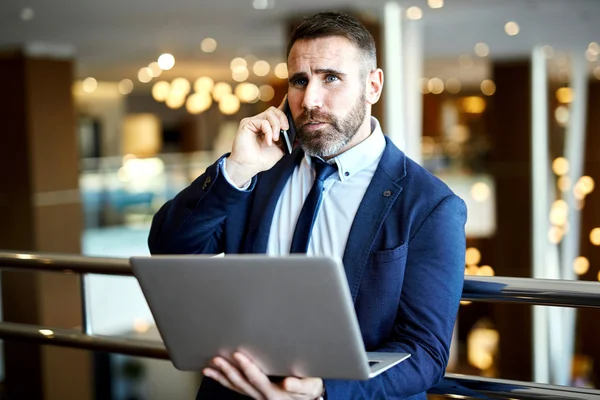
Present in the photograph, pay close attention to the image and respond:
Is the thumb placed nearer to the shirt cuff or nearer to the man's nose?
the shirt cuff

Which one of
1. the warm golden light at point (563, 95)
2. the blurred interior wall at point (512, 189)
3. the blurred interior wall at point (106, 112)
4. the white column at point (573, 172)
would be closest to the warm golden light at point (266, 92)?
the blurred interior wall at point (106, 112)

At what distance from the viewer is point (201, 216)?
5.72ft

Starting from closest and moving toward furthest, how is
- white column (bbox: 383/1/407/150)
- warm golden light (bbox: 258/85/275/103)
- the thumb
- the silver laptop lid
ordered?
the silver laptop lid < the thumb < white column (bbox: 383/1/407/150) < warm golden light (bbox: 258/85/275/103)

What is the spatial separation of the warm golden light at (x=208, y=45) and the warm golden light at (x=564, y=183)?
5465 millimetres

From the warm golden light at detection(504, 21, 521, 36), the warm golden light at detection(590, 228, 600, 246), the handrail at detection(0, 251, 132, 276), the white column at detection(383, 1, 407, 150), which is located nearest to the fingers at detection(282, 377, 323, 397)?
the handrail at detection(0, 251, 132, 276)

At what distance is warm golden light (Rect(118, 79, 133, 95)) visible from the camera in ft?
51.7

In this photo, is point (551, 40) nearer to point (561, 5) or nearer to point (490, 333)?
point (561, 5)

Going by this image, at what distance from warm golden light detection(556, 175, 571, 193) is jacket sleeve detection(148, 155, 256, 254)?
9.97 metres

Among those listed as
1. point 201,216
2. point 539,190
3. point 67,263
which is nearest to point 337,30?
point 201,216

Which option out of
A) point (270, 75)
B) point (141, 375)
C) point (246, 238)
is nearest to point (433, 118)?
point (270, 75)

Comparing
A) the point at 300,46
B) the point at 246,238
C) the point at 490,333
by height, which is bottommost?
the point at 490,333

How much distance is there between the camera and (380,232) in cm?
162

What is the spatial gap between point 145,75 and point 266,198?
43.1ft

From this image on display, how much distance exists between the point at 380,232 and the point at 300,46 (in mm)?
449
